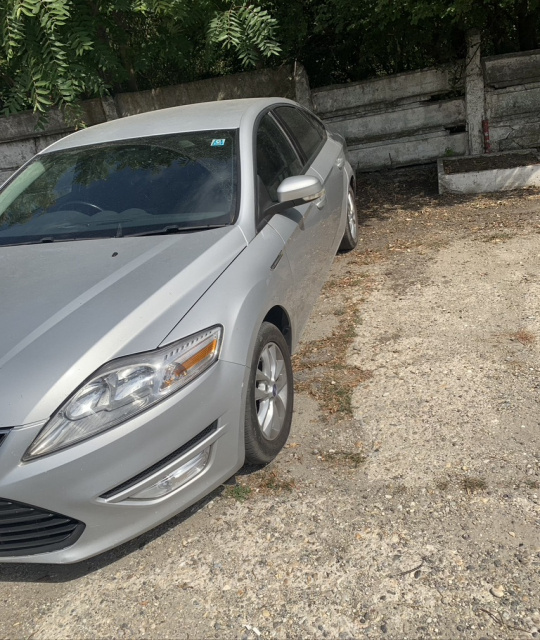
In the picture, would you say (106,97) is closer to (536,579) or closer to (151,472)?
(151,472)

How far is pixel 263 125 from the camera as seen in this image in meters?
4.20

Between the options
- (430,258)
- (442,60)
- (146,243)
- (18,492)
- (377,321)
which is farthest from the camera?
(442,60)

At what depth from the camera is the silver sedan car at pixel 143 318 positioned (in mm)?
2404

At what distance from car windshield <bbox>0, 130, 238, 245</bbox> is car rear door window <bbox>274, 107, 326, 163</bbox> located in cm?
94

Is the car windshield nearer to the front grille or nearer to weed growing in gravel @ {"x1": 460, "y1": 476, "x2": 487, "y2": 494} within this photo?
the front grille

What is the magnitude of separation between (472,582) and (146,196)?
8.24 feet

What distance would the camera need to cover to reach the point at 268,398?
10.6ft

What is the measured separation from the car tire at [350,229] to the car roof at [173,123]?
5.21ft

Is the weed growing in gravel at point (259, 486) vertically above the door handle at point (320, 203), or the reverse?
the door handle at point (320, 203)

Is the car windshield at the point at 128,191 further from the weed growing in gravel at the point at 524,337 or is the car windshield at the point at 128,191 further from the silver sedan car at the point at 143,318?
the weed growing in gravel at the point at 524,337

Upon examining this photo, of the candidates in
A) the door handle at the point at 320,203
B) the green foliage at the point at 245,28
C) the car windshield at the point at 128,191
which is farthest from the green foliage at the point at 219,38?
the door handle at the point at 320,203

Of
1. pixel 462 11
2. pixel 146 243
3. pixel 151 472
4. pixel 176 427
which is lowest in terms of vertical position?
pixel 151 472

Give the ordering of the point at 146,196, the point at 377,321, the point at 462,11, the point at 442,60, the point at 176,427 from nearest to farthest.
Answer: the point at 176,427
the point at 146,196
the point at 377,321
the point at 462,11
the point at 442,60

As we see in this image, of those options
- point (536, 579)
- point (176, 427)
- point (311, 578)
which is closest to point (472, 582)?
point (536, 579)
